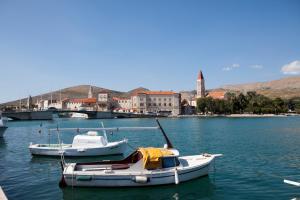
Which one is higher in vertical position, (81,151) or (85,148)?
(85,148)

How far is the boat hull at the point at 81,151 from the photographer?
3753 centimetres

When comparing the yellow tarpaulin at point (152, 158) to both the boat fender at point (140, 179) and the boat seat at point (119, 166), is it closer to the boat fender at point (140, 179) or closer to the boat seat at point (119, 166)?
the boat fender at point (140, 179)

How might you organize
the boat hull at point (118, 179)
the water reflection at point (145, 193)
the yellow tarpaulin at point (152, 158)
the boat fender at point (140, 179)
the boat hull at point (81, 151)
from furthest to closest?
the boat hull at point (81, 151)
the yellow tarpaulin at point (152, 158)
the boat fender at point (140, 179)
the boat hull at point (118, 179)
the water reflection at point (145, 193)

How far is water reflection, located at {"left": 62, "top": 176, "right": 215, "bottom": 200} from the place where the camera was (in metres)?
21.2

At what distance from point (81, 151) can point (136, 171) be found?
16410mm

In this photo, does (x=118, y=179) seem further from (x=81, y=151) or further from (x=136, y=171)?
(x=81, y=151)

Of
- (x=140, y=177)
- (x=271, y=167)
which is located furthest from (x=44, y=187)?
(x=271, y=167)

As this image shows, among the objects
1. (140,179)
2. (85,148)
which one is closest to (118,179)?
(140,179)

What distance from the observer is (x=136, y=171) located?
74.8 feet

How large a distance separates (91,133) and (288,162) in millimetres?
22129

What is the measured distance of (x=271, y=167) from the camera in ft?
99.6

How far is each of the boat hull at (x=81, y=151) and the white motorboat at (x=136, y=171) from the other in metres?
13.9

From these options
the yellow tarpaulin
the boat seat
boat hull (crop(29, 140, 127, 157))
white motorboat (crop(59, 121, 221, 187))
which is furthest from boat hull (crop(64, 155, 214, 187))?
boat hull (crop(29, 140, 127, 157))

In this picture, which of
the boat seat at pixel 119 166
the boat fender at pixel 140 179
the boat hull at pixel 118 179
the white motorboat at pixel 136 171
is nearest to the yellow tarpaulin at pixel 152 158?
the white motorboat at pixel 136 171
